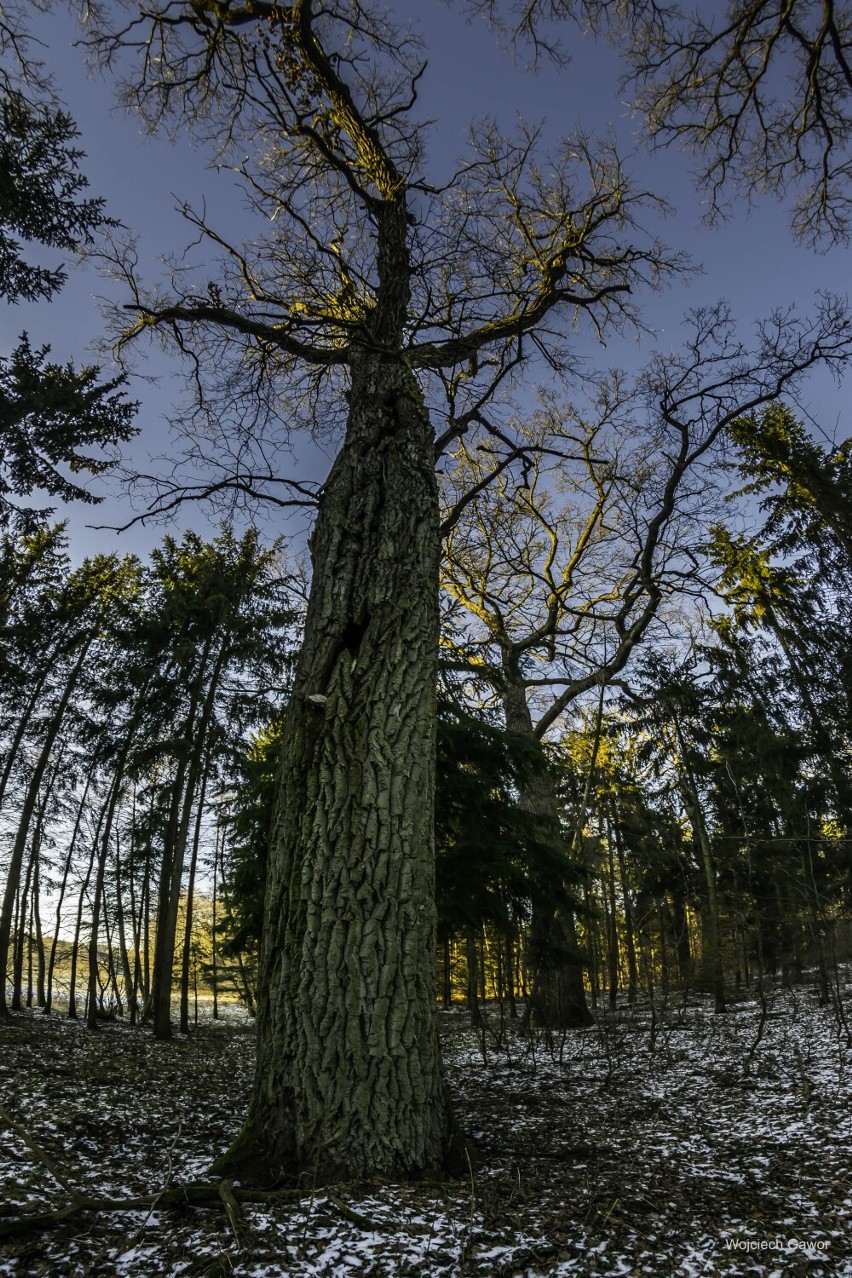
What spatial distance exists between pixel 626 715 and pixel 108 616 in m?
12.9

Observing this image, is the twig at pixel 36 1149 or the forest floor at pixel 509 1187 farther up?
the twig at pixel 36 1149

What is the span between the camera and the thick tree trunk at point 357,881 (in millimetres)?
2930

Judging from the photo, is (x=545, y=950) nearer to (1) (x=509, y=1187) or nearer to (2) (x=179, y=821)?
(1) (x=509, y=1187)

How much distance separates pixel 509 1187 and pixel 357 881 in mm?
1536

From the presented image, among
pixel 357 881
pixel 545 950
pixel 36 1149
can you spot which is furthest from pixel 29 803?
pixel 36 1149

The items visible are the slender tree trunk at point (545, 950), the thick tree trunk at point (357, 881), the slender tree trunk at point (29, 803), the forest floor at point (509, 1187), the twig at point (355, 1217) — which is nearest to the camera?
the forest floor at point (509, 1187)

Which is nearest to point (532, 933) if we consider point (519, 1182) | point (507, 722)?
point (507, 722)

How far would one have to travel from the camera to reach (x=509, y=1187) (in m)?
2.90

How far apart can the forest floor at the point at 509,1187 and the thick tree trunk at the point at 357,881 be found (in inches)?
12.5

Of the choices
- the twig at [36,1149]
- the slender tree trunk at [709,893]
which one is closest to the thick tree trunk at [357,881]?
the twig at [36,1149]

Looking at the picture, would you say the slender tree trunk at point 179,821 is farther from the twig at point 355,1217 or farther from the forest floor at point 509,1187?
the twig at point 355,1217

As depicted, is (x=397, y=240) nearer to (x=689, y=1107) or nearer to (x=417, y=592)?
(x=417, y=592)

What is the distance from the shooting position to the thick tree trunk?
2930 mm

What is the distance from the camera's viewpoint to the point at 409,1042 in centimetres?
305
